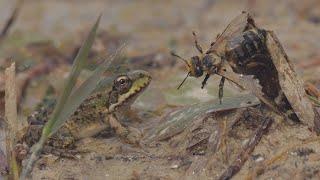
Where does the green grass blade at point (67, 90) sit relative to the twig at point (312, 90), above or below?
above

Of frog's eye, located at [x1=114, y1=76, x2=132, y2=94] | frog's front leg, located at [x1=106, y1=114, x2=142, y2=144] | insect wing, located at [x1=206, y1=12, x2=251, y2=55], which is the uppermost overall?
insect wing, located at [x1=206, y1=12, x2=251, y2=55]

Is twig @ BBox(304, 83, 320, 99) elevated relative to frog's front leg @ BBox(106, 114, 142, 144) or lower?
elevated

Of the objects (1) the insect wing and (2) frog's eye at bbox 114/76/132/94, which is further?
(2) frog's eye at bbox 114/76/132/94

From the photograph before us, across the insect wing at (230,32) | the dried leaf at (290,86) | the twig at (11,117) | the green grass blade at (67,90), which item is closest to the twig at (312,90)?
the dried leaf at (290,86)

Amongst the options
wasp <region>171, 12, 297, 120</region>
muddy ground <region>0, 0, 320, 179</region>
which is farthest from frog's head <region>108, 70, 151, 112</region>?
wasp <region>171, 12, 297, 120</region>

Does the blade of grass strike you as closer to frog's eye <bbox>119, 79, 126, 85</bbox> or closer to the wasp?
the wasp

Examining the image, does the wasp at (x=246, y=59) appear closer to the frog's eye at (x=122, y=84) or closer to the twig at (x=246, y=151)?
the twig at (x=246, y=151)

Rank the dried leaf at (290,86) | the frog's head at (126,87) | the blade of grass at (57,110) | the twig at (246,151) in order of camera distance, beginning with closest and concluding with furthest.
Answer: the blade of grass at (57,110), the twig at (246,151), the dried leaf at (290,86), the frog's head at (126,87)

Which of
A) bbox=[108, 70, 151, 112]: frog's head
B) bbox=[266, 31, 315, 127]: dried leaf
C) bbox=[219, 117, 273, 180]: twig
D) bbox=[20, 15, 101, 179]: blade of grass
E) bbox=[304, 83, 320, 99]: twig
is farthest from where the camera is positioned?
bbox=[108, 70, 151, 112]: frog's head

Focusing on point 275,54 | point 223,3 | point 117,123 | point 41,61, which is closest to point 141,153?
point 117,123
